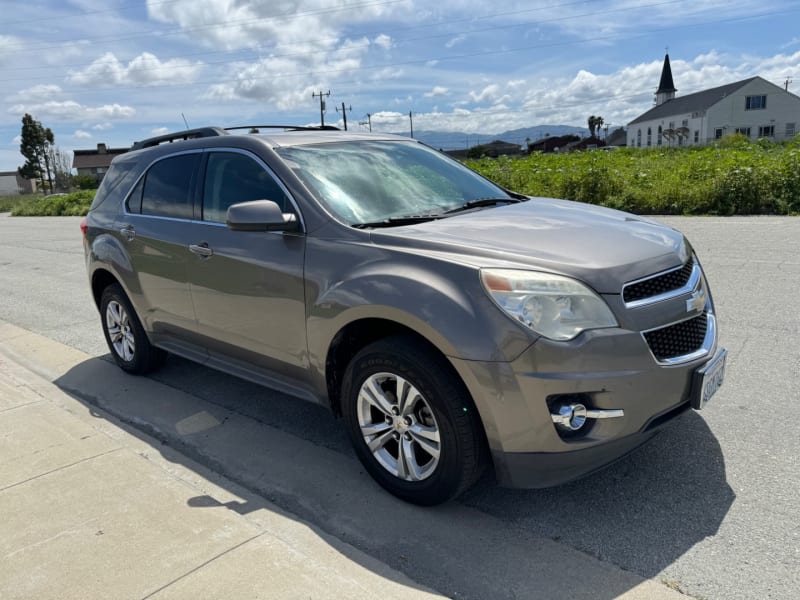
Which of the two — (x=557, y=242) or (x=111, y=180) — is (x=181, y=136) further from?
(x=557, y=242)

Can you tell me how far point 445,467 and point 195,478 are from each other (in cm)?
149

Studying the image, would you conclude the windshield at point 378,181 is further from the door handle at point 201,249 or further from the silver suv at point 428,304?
the door handle at point 201,249

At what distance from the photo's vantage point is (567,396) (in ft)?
8.59

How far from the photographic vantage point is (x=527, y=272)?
2695 mm

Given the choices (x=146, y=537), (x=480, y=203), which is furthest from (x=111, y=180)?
(x=146, y=537)

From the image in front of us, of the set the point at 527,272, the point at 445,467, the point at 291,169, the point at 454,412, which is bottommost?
the point at 445,467

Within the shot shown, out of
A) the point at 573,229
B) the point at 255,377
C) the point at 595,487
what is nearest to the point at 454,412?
the point at 595,487

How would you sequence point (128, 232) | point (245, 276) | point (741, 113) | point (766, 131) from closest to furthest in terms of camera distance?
point (245, 276), point (128, 232), point (766, 131), point (741, 113)

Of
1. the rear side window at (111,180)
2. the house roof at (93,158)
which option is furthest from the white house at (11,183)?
the rear side window at (111,180)

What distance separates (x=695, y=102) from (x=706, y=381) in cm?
8850

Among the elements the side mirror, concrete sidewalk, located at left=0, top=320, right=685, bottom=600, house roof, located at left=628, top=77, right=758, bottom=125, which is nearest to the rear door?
the side mirror

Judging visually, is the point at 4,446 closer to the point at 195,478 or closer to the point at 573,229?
the point at 195,478

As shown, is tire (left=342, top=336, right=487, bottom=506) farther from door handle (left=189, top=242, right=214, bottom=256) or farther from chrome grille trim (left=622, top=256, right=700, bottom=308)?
door handle (left=189, top=242, right=214, bottom=256)

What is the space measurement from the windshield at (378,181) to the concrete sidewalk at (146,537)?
63.6 inches
